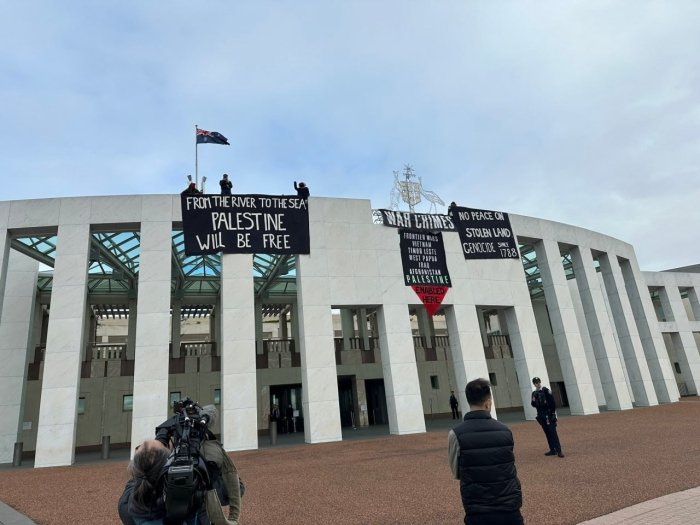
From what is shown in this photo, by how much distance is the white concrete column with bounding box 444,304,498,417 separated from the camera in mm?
20859

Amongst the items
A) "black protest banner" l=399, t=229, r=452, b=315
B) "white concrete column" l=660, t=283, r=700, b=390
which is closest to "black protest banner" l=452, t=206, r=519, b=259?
"black protest banner" l=399, t=229, r=452, b=315

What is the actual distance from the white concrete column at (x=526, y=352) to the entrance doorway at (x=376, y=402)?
10.2 m

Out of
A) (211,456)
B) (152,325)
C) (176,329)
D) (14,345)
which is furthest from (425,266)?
(14,345)

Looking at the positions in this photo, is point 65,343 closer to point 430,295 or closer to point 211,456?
point 430,295

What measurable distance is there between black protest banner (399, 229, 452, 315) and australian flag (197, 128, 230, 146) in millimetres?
9552

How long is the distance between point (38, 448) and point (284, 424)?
14791 millimetres

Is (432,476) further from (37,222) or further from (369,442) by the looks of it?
(37,222)

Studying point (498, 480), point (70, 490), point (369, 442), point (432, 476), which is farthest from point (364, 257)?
point (498, 480)

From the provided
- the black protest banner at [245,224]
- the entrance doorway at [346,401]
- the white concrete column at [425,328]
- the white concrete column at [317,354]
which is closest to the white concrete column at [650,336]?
the white concrete column at [425,328]

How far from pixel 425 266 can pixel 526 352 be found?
6.75 m

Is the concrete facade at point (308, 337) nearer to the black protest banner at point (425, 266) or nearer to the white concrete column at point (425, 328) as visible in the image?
the black protest banner at point (425, 266)

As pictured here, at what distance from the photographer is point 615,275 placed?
27.9 metres

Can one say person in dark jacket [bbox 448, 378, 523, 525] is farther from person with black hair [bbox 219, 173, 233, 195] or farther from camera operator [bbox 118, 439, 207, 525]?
person with black hair [bbox 219, 173, 233, 195]

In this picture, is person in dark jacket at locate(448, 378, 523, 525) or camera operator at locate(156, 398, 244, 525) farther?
camera operator at locate(156, 398, 244, 525)
